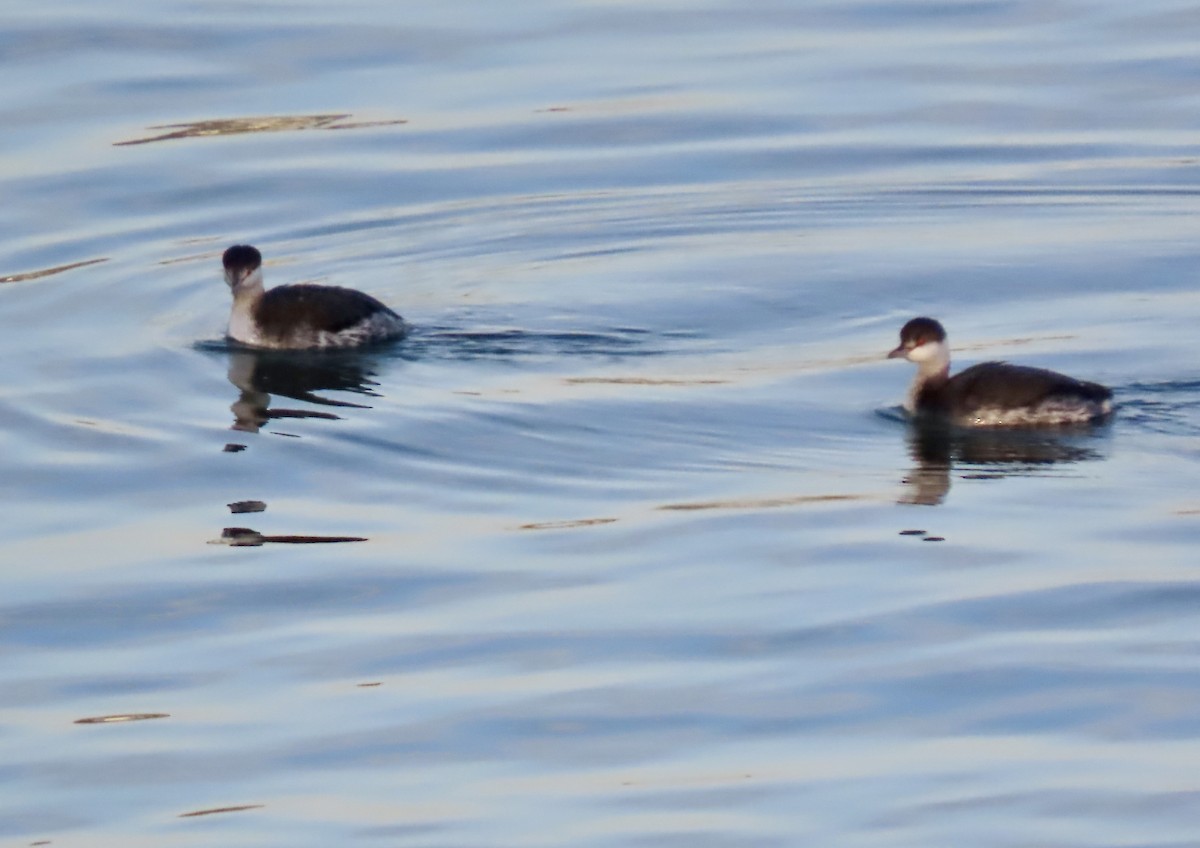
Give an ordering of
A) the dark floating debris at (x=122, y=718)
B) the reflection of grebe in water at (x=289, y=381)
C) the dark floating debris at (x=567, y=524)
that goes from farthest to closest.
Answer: the reflection of grebe in water at (x=289, y=381), the dark floating debris at (x=567, y=524), the dark floating debris at (x=122, y=718)

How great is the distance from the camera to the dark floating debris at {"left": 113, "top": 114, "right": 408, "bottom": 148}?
69.5 ft

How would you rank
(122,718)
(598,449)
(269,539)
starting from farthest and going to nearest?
(598,449), (269,539), (122,718)

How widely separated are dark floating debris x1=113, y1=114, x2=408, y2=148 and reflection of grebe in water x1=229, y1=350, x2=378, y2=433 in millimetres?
6065

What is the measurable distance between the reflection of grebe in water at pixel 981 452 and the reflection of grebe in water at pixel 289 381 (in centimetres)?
312

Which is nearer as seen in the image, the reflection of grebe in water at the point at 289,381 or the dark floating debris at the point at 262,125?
the reflection of grebe in water at the point at 289,381

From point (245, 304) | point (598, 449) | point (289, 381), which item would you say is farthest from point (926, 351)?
point (245, 304)

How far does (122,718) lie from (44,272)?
8.69 m

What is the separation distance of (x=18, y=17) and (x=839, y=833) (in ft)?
61.9

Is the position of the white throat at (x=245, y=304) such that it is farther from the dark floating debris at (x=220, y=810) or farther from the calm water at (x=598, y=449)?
the dark floating debris at (x=220, y=810)

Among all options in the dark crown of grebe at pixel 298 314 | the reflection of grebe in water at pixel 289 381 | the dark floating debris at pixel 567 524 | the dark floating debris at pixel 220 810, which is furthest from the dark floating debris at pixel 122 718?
the dark crown of grebe at pixel 298 314

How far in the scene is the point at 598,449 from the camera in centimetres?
1259

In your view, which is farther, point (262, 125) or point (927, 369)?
point (262, 125)

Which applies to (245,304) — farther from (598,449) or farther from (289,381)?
(598,449)

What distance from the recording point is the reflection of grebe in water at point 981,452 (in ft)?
40.2
